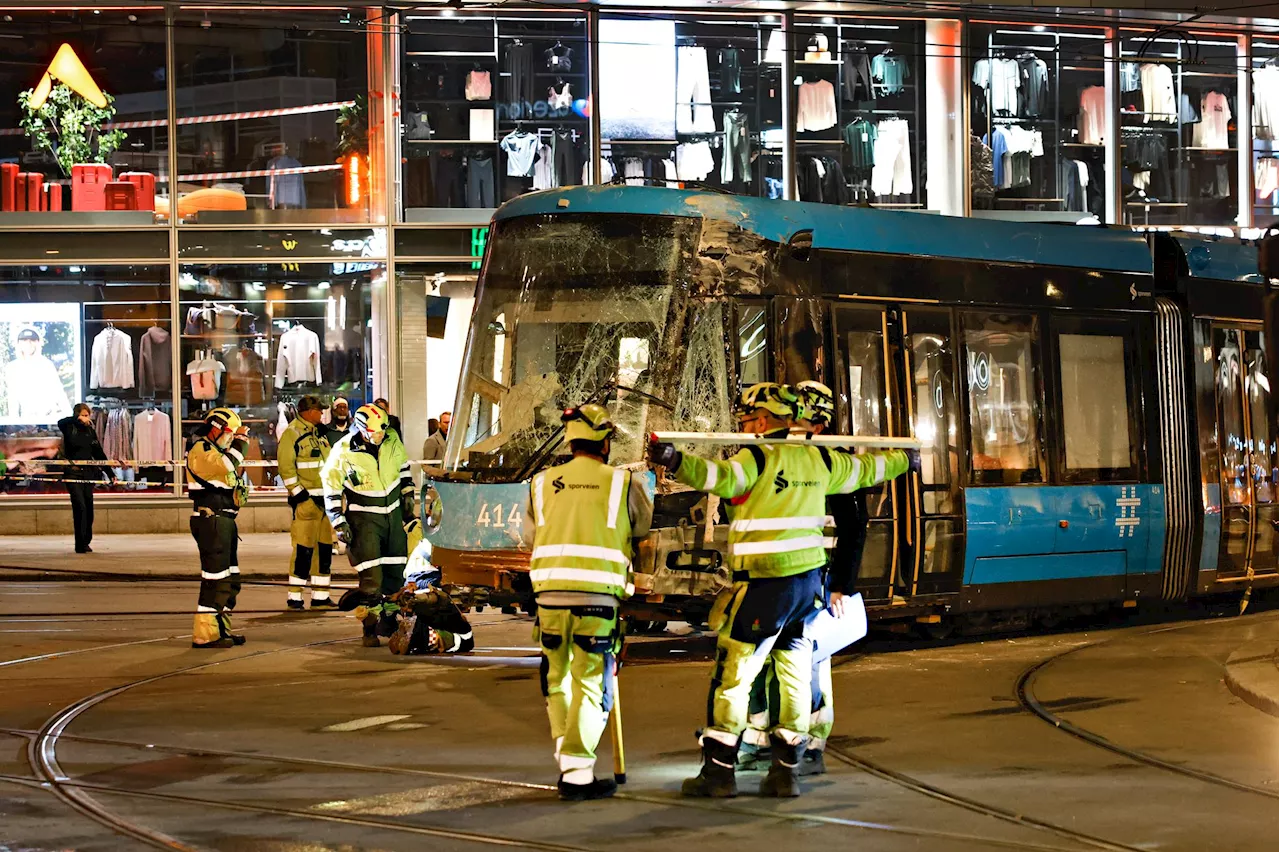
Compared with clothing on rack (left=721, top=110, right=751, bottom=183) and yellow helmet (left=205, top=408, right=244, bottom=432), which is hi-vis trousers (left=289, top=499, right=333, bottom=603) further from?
clothing on rack (left=721, top=110, right=751, bottom=183)

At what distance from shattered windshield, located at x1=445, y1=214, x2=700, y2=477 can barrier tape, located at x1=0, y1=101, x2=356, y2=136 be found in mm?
12842

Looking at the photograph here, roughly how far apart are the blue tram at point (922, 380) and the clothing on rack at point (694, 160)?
10779 mm

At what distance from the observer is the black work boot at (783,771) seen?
807cm

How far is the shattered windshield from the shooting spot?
12.1 meters

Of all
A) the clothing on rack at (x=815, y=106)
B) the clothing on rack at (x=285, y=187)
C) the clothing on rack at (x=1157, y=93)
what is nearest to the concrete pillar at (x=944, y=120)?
the clothing on rack at (x=815, y=106)

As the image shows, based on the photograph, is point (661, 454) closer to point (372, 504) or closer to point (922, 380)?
point (922, 380)

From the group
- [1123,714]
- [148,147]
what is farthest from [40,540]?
[1123,714]

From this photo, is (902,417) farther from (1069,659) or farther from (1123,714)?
(1123,714)

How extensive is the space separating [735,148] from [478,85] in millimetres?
3637

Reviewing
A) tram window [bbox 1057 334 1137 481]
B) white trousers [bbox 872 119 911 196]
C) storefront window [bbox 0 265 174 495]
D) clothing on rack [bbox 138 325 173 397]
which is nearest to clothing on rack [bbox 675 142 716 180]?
white trousers [bbox 872 119 911 196]

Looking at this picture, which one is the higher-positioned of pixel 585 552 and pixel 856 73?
pixel 856 73

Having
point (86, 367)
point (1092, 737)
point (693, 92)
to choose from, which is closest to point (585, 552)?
point (1092, 737)

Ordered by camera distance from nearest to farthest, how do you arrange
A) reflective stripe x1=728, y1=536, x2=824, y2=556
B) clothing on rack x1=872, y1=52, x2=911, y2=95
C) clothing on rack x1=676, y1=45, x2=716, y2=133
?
reflective stripe x1=728, y1=536, x2=824, y2=556 → clothing on rack x1=676, y1=45, x2=716, y2=133 → clothing on rack x1=872, y1=52, x2=911, y2=95

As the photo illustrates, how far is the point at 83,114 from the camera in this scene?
81.8 feet
